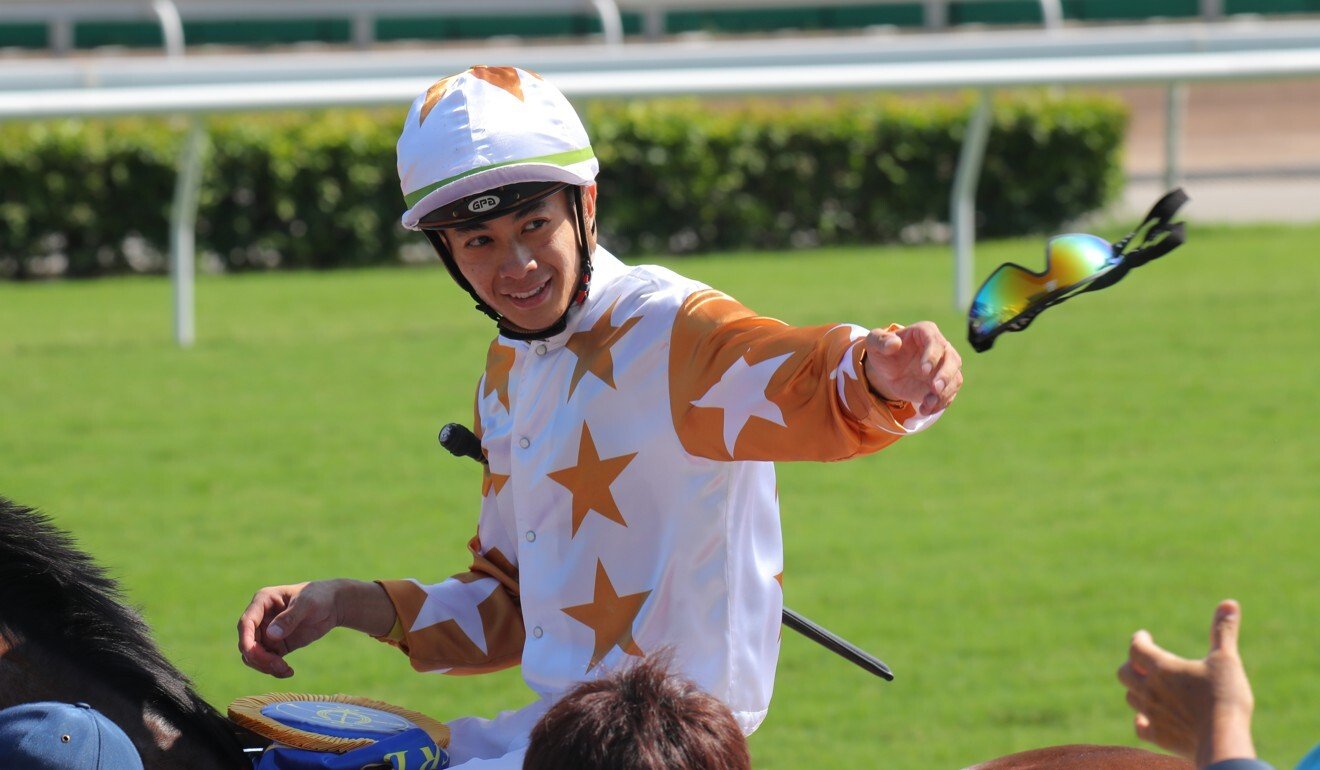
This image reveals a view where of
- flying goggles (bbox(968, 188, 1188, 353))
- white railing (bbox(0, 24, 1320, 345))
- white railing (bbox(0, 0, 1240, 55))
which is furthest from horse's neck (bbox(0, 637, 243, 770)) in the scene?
white railing (bbox(0, 0, 1240, 55))

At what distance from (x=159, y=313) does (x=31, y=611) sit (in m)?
8.30

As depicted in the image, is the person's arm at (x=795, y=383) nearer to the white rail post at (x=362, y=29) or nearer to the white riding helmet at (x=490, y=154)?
the white riding helmet at (x=490, y=154)

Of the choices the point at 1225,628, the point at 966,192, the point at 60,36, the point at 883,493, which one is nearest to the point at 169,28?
the point at 60,36

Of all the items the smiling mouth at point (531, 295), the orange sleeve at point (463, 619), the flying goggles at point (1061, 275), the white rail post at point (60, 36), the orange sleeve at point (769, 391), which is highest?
the flying goggles at point (1061, 275)

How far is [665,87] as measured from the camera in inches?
314

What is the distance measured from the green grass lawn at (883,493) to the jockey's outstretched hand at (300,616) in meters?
0.44

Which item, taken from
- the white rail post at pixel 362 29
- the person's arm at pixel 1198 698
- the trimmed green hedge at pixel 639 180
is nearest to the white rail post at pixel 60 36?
the white rail post at pixel 362 29

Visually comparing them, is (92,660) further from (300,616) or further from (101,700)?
(300,616)

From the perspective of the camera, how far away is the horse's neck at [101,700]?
84.7 inches

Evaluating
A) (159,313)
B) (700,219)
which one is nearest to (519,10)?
(700,219)

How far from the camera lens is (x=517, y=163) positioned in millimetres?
2180

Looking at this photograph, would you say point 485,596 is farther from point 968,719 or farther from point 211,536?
point 211,536

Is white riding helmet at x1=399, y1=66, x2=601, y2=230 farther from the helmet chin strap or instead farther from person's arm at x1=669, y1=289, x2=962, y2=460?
person's arm at x1=669, y1=289, x2=962, y2=460

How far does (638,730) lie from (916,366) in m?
0.52
